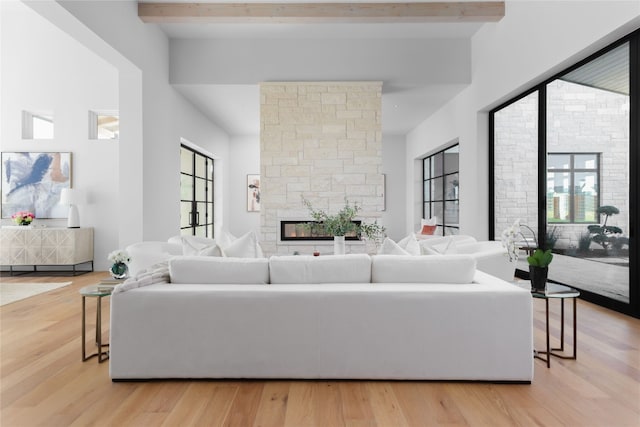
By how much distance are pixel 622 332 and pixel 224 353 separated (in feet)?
9.59

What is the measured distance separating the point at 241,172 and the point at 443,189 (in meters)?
4.73

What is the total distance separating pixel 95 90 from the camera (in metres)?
6.20

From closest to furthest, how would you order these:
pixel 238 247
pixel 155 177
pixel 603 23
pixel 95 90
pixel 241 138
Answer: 1. pixel 238 247
2. pixel 603 23
3. pixel 155 177
4. pixel 95 90
5. pixel 241 138

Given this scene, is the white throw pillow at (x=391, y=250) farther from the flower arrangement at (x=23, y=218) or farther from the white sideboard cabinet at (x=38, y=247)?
the flower arrangement at (x=23, y=218)

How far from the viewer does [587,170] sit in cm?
397

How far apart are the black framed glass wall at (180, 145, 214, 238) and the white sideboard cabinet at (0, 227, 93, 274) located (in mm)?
1774

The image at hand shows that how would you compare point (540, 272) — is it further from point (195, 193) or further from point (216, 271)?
point (195, 193)

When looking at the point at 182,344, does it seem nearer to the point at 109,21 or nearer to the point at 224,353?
the point at 224,353

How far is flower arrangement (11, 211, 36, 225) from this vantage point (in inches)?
233

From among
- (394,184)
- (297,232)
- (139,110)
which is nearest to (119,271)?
(139,110)

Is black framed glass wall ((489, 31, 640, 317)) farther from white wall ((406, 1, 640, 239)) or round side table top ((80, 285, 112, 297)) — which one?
round side table top ((80, 285, 112, 297))

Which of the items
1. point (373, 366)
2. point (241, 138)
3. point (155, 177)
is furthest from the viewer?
point (241, 138)

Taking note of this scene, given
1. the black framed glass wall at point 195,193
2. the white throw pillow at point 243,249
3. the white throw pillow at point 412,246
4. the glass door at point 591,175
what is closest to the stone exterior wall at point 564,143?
the glass door at point 591,175

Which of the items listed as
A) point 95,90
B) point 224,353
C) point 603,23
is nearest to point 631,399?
point 224,353
